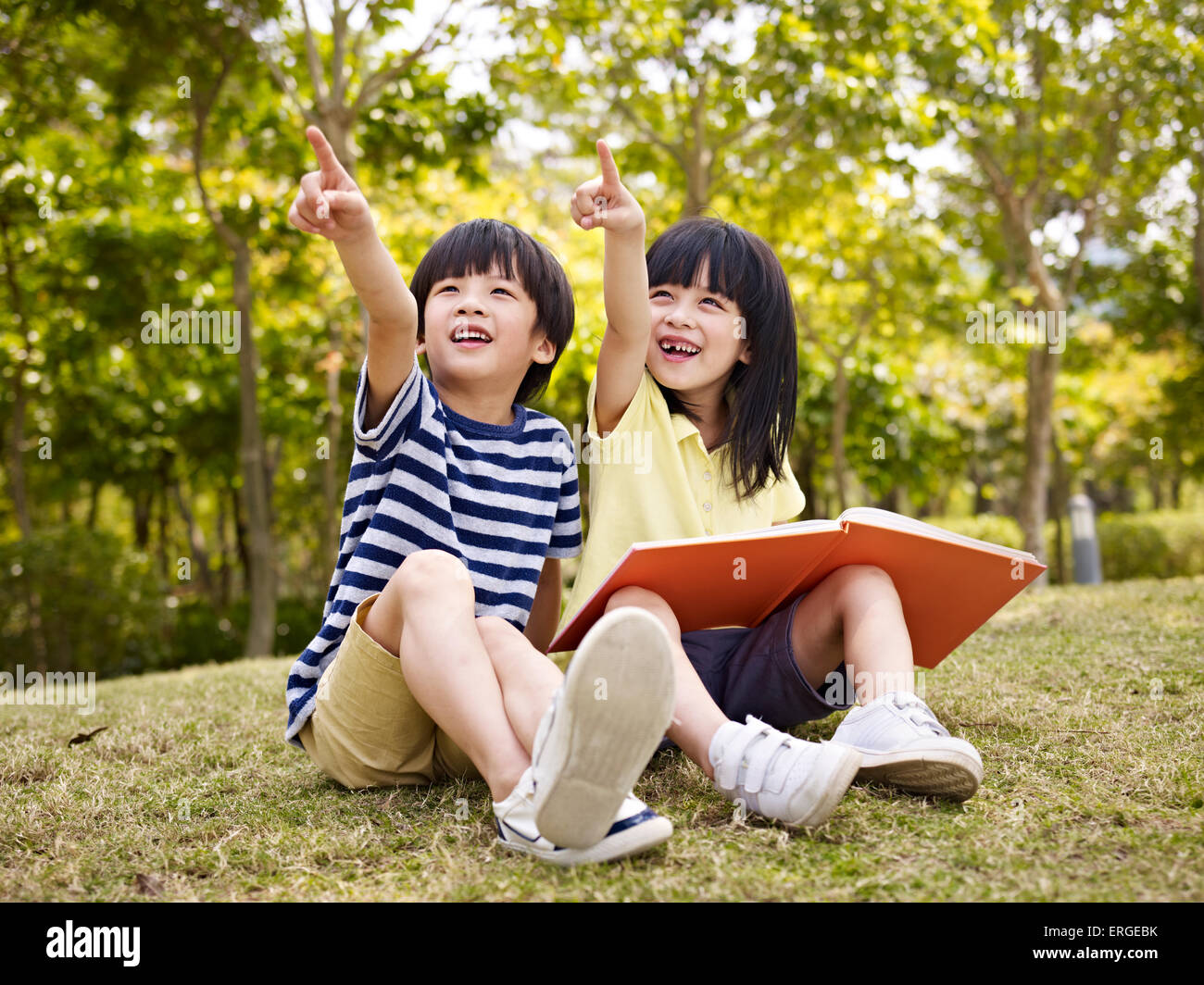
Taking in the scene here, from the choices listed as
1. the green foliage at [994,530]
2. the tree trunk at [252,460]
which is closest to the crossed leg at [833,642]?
the tree trunk at [252,460]

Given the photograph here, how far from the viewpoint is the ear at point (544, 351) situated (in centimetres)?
224

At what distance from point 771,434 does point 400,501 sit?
0.94m

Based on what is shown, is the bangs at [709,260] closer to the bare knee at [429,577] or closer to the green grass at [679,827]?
the bare knee at [429,577]

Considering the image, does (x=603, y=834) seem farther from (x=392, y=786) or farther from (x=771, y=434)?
(x=771, y=434)

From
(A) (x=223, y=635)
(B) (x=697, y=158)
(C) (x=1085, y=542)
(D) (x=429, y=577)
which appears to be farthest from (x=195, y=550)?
(D) (x=429, y=577)

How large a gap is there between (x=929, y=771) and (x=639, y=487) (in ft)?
2.80

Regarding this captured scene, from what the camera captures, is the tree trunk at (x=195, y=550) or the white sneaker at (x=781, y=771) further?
the tree trunk at (x=195, y=550)

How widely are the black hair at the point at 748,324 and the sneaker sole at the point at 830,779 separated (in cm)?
87

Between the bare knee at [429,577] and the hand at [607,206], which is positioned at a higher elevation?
the hand at [607,206]

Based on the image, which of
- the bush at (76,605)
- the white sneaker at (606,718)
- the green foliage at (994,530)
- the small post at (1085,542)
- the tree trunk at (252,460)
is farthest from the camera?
the green foliage at (994,530)

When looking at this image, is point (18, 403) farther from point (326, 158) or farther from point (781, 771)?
point (781, 771)

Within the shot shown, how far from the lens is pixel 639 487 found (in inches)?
86.4

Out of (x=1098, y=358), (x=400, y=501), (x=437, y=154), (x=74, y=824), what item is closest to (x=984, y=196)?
(x=1098, y=358)
